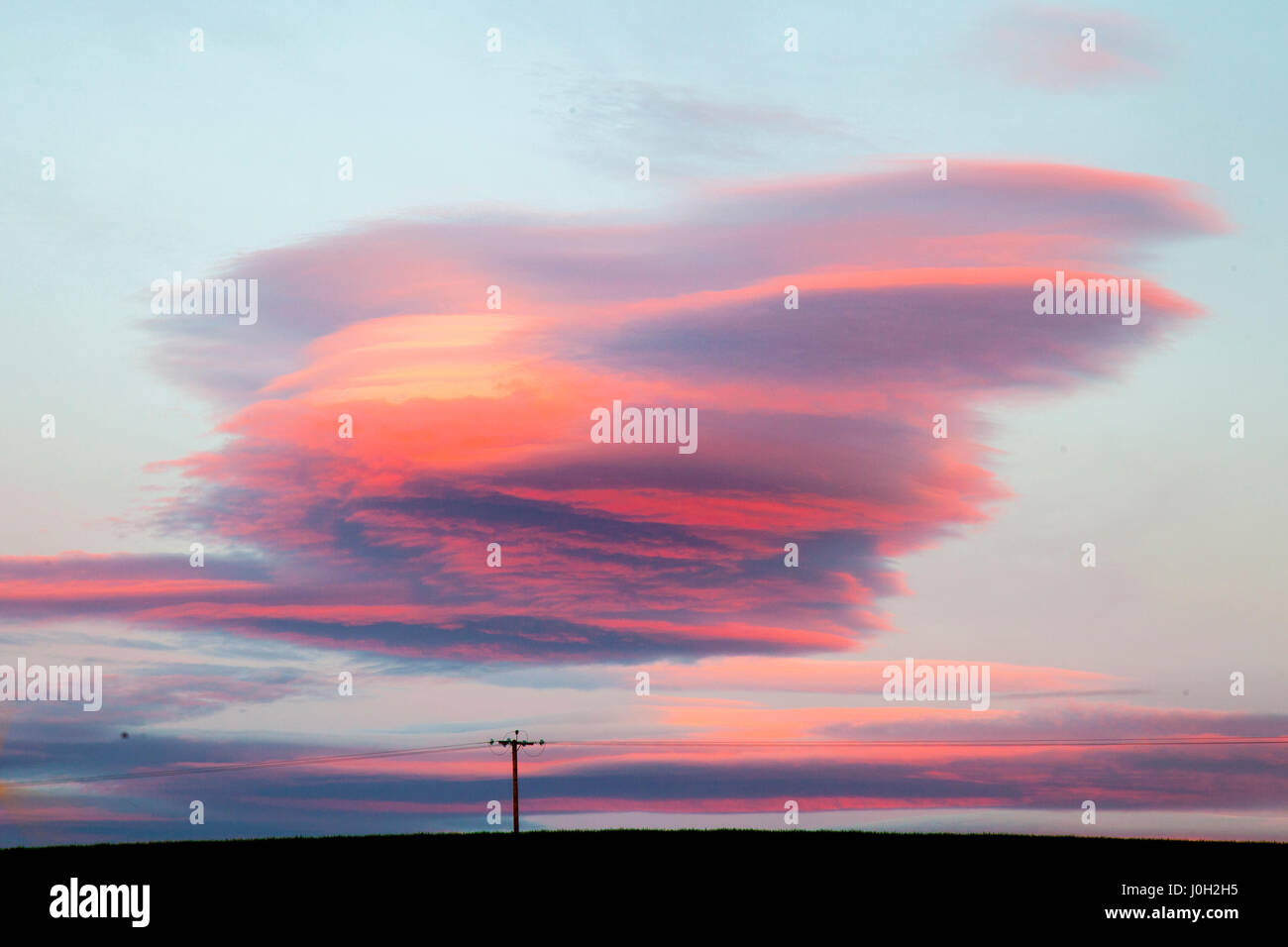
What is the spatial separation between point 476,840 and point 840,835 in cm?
2948
